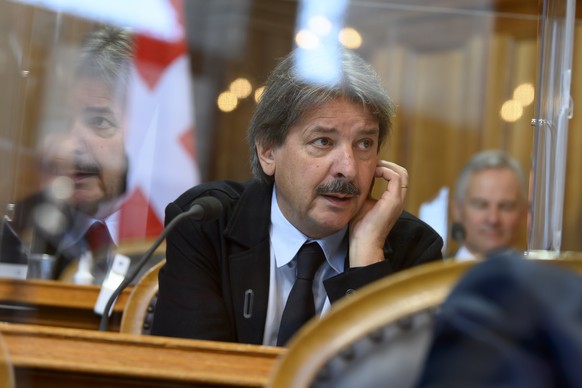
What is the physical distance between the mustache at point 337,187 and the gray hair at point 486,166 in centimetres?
170

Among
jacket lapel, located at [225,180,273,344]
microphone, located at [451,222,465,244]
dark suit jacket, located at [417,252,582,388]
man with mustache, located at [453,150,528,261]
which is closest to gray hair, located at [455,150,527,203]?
man with mustache, located at [453,150,528,261]

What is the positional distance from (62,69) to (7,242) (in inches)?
40.1

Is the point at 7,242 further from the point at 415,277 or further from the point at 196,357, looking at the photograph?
the point at 415,277

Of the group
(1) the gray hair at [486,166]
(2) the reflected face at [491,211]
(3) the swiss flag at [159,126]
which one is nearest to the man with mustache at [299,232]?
(2) the reflected face at [491,211]

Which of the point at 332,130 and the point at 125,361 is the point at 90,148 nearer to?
the point at 332,130

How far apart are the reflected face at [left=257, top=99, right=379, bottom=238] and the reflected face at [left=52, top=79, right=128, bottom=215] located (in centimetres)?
63

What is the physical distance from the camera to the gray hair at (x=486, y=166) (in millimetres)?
3707

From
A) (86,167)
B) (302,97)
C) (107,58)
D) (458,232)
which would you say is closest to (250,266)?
(302,97)

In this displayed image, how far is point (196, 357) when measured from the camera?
1228mm

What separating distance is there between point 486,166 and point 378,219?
188cm

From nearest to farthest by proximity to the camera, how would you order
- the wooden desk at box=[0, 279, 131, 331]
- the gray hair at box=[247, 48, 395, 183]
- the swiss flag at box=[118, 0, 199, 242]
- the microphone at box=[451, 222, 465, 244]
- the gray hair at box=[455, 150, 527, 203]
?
the gray hair at box=[247, 48, 395, 183] → the wooden desk at box=[0, 279, 131, 331] → the microphone at box=[451, 222, 465, 244] → the swiss flag at box=[118, 0, 199, 242] → the gray hair at box=[455, 150, 527, 203]

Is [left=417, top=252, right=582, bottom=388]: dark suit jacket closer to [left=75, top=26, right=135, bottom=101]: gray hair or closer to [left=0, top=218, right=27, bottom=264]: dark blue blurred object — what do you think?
[left=0, top=218, right=27, bottom=264]: dark blue blurred object

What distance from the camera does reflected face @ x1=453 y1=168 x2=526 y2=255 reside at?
3.19 meters

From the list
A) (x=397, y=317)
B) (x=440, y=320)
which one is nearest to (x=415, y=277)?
(x=397, y=317)
